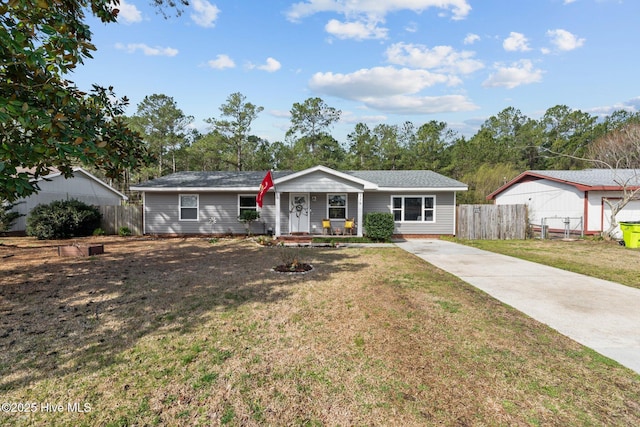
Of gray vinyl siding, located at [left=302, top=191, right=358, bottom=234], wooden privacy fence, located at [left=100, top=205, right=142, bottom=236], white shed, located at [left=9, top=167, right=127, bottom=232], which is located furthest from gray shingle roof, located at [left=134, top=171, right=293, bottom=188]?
white shed, located at [left=9, top=167, right=127, bottom=232]

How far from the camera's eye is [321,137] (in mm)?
36125

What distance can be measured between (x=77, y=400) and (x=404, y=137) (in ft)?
136

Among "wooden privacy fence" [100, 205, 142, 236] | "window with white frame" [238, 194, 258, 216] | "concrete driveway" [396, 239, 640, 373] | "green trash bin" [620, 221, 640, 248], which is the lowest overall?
"concrete driveway" [396, 239, 640, 373]

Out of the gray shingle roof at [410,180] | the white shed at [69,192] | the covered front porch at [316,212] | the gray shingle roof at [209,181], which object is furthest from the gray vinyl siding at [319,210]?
the white shed at [69,192]

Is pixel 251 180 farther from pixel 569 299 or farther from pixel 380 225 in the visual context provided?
pixel 569 299

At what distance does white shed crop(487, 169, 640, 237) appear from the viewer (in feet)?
51.6

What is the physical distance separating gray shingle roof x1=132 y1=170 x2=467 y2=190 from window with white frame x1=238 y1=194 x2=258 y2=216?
0.61 m

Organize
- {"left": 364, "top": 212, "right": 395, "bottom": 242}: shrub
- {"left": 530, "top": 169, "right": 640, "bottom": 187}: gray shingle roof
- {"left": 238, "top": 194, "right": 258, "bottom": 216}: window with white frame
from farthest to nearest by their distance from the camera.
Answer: {"left": 530, "top": 169, "right": 640, "bottom": 187}: gray shingle roof
{"left": 238, "top": 194, "right": 258, "bottom": 216}: window with white frame
{"left": 364, "top": 212, "right": 395, "bottom": 242}: shrub

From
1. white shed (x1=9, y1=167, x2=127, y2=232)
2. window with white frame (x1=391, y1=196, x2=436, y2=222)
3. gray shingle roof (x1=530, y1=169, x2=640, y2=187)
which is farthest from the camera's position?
white shed (x1=9, y1=167, x2=127, y2=232)

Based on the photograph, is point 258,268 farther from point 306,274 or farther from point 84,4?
point 84,4

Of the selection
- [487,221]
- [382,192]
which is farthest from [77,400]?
[487,221]

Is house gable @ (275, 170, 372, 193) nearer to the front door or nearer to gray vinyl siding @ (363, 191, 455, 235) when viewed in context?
the front door

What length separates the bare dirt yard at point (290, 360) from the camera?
2514 millimetres

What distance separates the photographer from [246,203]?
1574 cm
